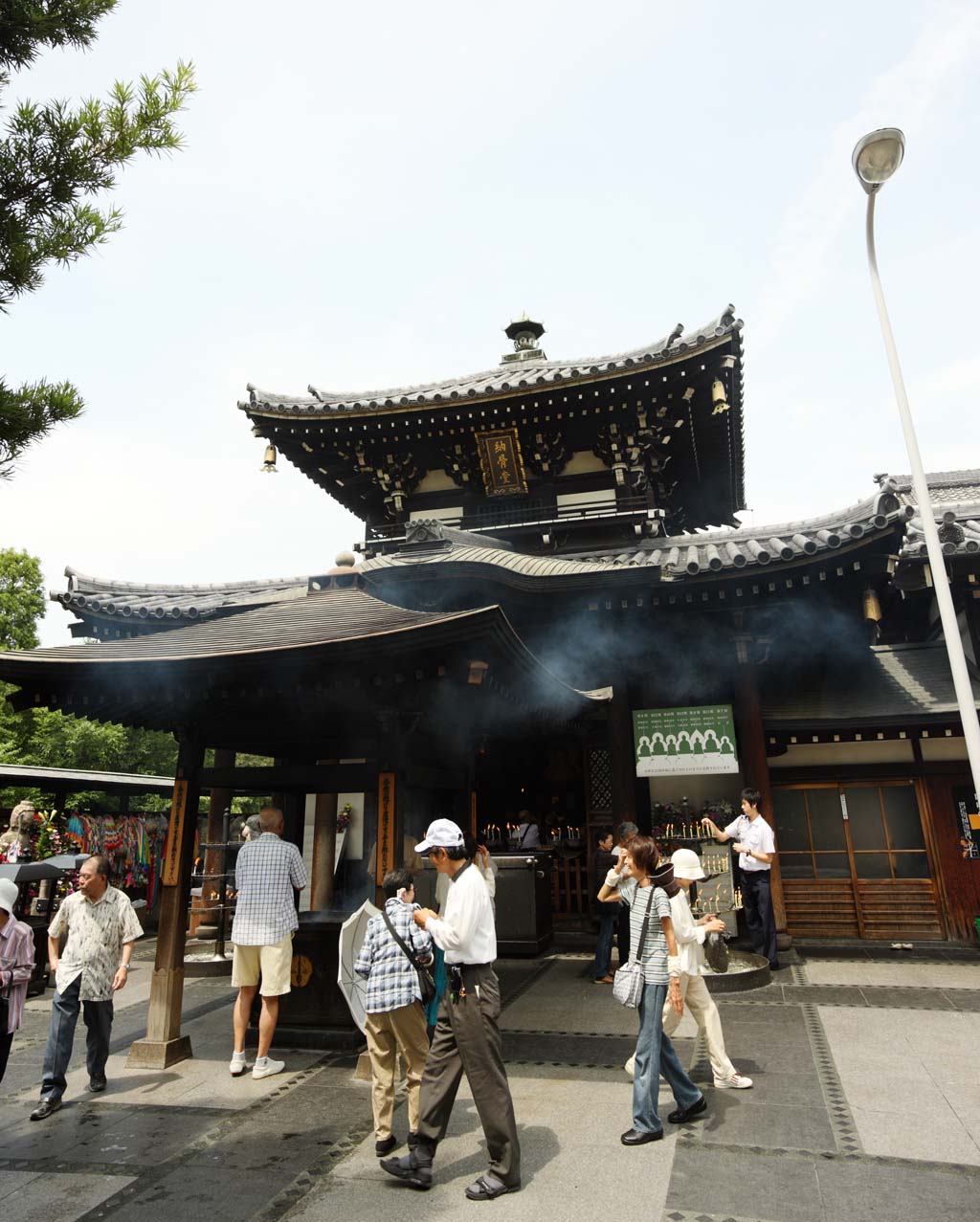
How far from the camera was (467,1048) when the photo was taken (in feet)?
12.9

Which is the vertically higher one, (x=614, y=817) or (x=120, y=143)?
(x=120, y=143)

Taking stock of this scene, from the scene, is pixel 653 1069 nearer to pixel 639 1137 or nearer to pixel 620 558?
pixel 639 1137

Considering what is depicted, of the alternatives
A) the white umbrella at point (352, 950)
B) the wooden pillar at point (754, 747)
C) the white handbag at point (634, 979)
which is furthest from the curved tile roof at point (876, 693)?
the white umbrella at point (352, 950)

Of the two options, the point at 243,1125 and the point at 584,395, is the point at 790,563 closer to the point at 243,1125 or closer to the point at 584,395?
the point at 584,395

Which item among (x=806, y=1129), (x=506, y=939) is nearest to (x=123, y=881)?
(x=506, y=939)

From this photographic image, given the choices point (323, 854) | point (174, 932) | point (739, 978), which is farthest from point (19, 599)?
point (739, 978)

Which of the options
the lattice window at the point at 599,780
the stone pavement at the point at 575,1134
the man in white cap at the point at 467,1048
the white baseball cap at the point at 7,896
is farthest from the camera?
the lattice window at the point at 599,780

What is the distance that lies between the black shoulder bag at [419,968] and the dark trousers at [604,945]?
437 centimetres

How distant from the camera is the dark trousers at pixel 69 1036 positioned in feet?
17.0

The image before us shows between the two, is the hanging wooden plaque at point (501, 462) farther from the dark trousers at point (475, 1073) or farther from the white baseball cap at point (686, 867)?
the dark trousers at point (475, 1073)

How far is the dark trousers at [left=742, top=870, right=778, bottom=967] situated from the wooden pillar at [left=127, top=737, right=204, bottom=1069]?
245 inches

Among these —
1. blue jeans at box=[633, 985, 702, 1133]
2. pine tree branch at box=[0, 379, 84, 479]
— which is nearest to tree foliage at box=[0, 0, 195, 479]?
pine tree branch at box=[0, 379, 84, 479]

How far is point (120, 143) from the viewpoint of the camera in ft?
13.3

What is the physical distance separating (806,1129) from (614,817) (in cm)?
567
